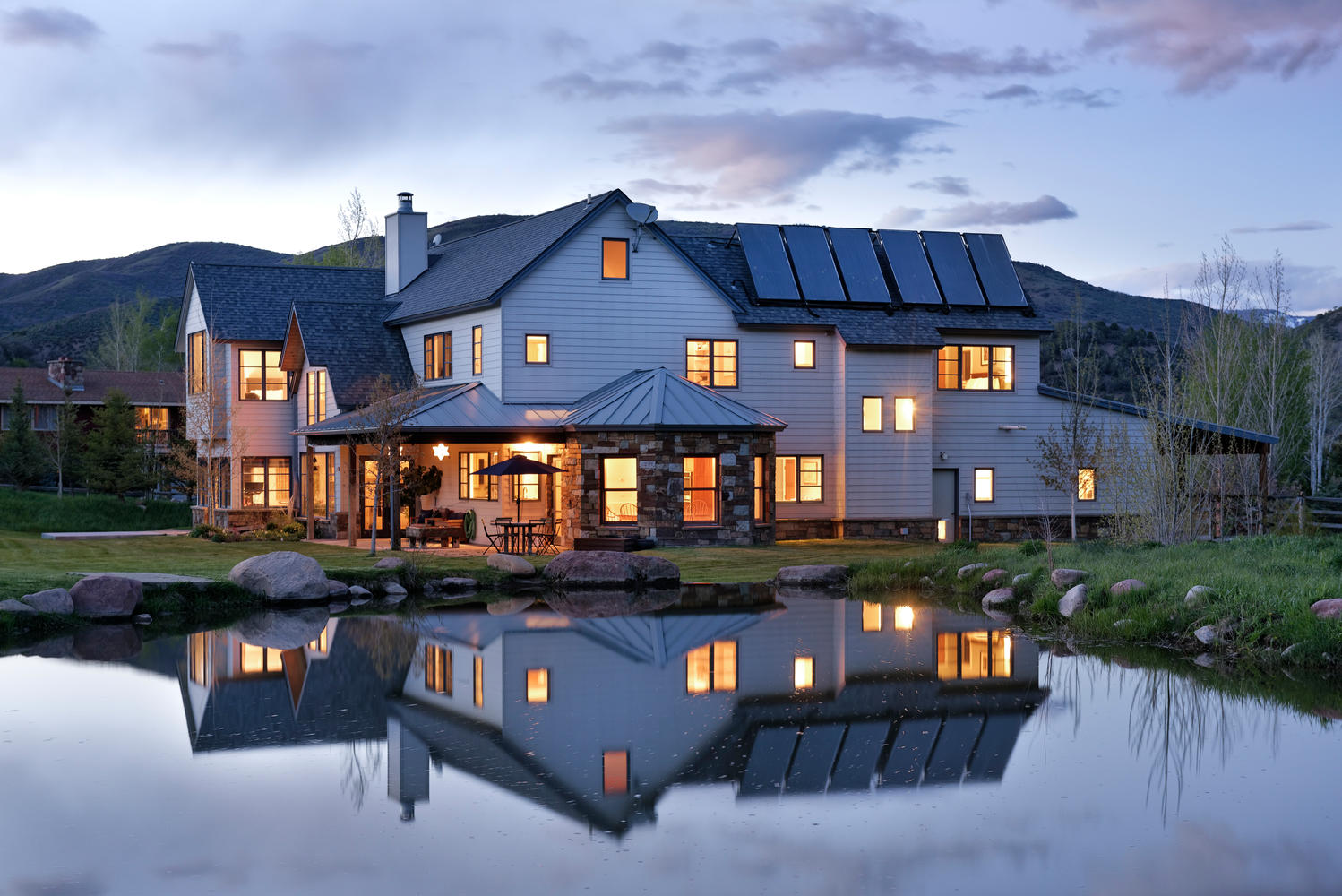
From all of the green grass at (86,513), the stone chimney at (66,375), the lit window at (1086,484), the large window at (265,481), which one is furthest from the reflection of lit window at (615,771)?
the stone chimney at (66,375)

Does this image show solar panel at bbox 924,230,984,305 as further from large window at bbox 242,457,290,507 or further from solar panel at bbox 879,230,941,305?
large window at bbox 242,457,290,507

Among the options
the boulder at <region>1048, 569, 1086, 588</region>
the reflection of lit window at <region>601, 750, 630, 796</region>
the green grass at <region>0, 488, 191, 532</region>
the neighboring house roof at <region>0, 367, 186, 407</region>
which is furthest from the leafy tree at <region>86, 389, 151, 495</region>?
the reflection of lit window at <region>601, 750, 630, 796</region>

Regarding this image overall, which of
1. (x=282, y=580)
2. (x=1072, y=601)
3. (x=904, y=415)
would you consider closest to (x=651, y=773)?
(x=1072, y=601)

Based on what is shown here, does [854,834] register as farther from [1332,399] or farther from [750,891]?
[1332,399]

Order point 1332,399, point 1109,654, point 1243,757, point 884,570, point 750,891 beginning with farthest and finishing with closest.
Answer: point 1332,399
point 884,570
point 1109,654
point 1243,757
point 750,891

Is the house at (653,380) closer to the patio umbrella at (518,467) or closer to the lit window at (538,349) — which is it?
the lit window at (538,349)

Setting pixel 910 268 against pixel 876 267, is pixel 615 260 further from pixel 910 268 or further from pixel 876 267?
pixel 910 268

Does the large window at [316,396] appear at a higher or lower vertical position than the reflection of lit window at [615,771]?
higher

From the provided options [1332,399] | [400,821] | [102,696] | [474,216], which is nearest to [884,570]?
[102,696]

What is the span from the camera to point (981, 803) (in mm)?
10266

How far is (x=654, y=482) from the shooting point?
95.3 ft

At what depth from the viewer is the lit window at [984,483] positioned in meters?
34.7

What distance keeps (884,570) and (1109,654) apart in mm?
7835

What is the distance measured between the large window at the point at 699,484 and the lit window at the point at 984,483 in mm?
8200
